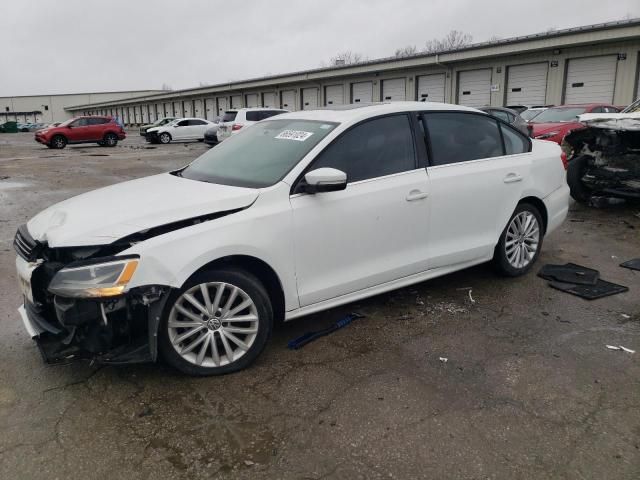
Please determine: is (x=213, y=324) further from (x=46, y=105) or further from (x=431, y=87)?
(x=46, y=105)

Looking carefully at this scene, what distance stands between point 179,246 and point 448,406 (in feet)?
5.81

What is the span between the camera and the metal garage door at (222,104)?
4688cm

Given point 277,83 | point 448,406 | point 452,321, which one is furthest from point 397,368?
point 277,83

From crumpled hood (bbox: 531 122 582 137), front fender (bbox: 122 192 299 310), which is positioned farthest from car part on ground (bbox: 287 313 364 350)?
crumpled hood (bbox: 531 122 582 137)

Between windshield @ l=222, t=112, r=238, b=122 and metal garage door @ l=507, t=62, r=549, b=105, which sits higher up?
metal garage door @ l=507, t=62, r=549, b=105

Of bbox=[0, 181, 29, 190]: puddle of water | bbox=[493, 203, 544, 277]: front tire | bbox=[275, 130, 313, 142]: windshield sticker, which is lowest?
bbox=[0, 181, 29, 190]: puddle of water

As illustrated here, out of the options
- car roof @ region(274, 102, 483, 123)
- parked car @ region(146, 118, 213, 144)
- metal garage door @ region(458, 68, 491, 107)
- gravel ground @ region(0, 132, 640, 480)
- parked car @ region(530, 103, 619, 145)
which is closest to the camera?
gravel ground @ region(0, 132, 640, 480)

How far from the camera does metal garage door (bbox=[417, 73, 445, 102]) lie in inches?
1074

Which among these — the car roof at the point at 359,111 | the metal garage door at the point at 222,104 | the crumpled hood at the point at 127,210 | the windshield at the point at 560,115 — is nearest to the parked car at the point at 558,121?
the windshield at the point at 560,115

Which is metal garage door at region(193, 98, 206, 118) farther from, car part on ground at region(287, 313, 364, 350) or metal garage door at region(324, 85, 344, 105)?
car part on ground at region(287, 313, 364, 350)

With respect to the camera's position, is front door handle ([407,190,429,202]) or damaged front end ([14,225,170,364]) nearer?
damaged front end ([14,225,170,364])

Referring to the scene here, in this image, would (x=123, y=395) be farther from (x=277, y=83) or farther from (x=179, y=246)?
(x=277, y=83)

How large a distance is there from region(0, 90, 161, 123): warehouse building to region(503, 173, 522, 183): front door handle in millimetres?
104284

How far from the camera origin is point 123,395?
312 cm
